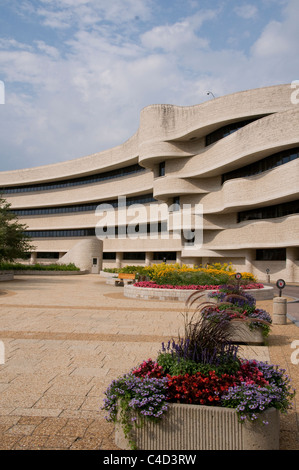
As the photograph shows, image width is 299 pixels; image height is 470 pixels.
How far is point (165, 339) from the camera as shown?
905 centimetres

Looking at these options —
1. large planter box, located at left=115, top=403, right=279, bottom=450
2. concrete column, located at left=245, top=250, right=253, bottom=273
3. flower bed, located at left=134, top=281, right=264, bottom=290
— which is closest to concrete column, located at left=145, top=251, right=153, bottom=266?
concrete column, located at left=245, top=250, right=253, bottom=273

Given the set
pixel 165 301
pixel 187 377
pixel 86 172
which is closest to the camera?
pixel 187 377

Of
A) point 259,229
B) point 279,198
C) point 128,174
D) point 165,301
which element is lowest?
point 165,301

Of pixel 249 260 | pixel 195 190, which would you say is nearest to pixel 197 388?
pixel 249 260

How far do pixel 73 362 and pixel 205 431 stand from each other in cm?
393

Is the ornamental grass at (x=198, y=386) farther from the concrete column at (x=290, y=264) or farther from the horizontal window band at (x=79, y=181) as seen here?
the horizontal window band at (x=79, y=181)

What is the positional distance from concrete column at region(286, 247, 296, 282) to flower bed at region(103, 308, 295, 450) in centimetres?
3294

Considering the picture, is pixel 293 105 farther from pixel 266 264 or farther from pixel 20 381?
pixel 20 381

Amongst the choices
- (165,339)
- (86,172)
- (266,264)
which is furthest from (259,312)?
(86,172)

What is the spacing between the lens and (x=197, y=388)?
3.88 metres

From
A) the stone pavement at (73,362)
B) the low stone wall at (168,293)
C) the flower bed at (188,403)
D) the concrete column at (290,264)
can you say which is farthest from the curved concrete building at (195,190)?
the flower bed at (188,403)

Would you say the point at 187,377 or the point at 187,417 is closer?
the point at 187,417

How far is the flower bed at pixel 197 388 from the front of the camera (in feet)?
11.9

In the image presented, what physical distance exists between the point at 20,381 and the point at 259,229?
34.8 m
